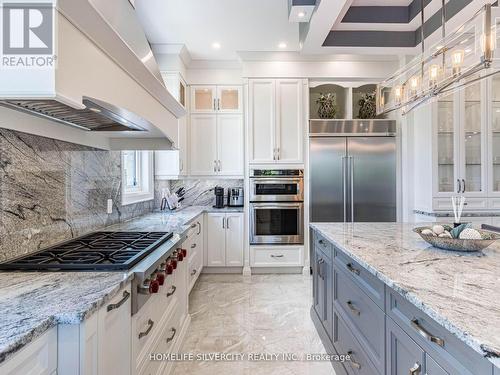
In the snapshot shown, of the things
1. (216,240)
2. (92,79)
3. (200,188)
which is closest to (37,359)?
(92,79)

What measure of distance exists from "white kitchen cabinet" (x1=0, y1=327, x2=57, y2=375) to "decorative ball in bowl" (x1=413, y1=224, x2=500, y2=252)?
1780 millimetres

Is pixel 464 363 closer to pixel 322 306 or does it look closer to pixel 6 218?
pixel 322 306

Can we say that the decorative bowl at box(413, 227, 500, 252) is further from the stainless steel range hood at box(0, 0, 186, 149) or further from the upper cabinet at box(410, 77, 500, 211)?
the upper cabinet at box(410, 77, 500, 211)

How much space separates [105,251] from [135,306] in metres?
0.42

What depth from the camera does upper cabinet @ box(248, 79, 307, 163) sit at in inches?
157

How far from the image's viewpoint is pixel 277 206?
399 cm

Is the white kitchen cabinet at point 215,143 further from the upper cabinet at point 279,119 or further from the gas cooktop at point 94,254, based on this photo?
the gas cooktop at point 94,254

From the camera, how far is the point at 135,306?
1.35m

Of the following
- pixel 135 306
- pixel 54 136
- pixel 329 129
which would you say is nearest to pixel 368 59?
pixel 329 129

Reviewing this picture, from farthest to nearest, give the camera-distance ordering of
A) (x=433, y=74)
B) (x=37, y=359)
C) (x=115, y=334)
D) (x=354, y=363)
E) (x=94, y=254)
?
A: (x=433, y=74) → (x=354, y=363) → (x=94, y=254) → (x=115, y=334) → (x=37, y=359)

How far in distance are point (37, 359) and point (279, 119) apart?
3.58 meters

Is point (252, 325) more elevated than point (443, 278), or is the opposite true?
point (443, 278)

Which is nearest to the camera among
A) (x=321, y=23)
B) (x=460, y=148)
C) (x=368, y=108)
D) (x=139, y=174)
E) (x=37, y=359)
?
(x=37, y=359)

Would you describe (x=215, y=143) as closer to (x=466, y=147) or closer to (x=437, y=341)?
(x=466, y=147)
